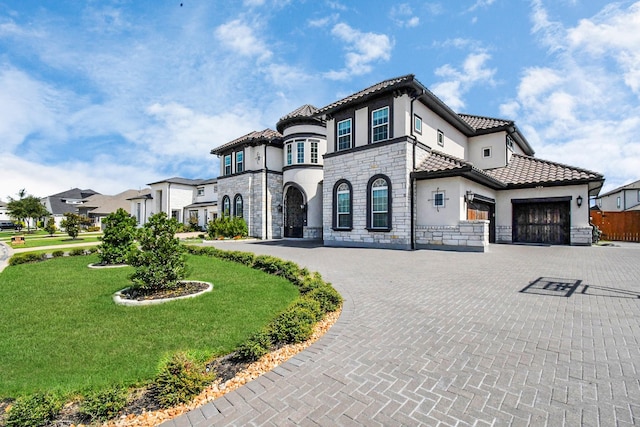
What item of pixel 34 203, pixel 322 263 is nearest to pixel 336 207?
pixel 322 263

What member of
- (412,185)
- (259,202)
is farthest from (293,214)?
(412,185)

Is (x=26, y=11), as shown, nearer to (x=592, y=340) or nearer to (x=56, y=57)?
(x=56, y=57)

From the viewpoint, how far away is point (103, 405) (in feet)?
8.11

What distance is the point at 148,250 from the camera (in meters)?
6.52

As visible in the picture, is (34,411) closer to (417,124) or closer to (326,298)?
(326,298)

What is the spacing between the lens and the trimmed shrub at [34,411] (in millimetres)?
2271

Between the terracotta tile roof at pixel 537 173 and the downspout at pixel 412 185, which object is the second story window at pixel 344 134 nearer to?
the downspout at pixel 412 185

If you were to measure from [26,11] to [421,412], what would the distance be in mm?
11320

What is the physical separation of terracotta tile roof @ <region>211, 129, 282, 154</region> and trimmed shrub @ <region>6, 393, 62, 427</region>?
20408 mm

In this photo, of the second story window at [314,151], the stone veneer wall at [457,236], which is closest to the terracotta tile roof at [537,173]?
the stone veneer wall at [457,236]

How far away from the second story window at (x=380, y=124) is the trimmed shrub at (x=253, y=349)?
1244cm

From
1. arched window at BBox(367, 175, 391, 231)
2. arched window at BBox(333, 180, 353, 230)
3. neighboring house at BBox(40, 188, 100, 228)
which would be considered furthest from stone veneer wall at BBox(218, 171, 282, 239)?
neighboring house at BBox(40, 188, 100, 228)

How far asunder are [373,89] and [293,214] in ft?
37.0

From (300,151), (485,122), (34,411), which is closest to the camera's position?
(34,411)
